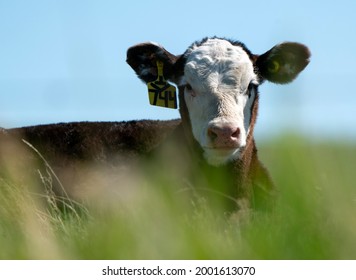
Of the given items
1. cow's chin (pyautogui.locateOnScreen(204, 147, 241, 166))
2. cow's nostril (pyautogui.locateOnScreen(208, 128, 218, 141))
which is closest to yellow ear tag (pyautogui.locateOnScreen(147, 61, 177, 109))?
cow's chin (pyautogui.locateOnScreen(204, 147, 241, 166))

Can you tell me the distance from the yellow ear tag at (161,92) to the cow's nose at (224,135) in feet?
7.34

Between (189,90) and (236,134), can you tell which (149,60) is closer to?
(189,90)

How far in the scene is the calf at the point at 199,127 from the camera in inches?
340

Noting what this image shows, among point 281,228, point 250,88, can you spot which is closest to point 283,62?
point 250,88

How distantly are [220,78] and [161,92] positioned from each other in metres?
1.44

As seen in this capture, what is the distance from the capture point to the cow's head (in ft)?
27.0

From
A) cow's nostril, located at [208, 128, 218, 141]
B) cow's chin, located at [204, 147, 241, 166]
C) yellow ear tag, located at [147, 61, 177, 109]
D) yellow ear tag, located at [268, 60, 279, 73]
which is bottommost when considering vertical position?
cow's chin, located at [204, 147, 241, 166]

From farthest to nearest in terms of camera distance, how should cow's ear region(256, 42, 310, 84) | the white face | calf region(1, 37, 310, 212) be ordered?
1. cow's ear region(256, 42, 310, 84)
2. calf region(1, 37, 310, 212)
3. the white face

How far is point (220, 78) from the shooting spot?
9.16 metres

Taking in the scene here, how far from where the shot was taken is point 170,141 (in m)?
9.95

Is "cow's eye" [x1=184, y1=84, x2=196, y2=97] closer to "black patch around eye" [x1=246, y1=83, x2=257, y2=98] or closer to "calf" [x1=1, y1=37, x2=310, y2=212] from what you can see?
"calf" [x1=1, y1=37, x2=310, y2=212]
